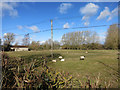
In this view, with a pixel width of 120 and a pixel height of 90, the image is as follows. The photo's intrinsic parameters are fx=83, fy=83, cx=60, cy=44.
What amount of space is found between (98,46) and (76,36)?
929 cm

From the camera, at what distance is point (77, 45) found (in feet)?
110

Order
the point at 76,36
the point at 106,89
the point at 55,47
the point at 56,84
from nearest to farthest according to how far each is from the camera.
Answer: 1. the point at 106,89
2. the point at 56,84
3. the point at 76,36
4. the point at 55,47

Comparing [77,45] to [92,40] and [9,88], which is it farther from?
[9,88]

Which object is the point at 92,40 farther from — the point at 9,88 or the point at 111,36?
the point at 9,88

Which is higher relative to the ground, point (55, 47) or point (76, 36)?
point (76, 36)

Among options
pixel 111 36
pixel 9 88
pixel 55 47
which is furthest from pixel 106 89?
pixel 55 47

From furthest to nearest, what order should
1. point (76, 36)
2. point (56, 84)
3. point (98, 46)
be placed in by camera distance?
point (76, 36) → point (98, 46) → point (56, 84)

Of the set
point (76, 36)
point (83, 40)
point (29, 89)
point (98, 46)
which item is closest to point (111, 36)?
point (98, 46)

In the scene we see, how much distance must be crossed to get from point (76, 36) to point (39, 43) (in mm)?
18736

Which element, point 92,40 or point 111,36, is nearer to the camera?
point 111,36

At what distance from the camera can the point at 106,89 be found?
1.80 m

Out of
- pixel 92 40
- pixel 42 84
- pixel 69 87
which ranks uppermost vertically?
pixel 92 40

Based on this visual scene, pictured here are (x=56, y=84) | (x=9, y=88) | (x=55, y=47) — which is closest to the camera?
(x=9, y=88)

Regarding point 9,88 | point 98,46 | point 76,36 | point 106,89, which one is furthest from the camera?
point 76,36
